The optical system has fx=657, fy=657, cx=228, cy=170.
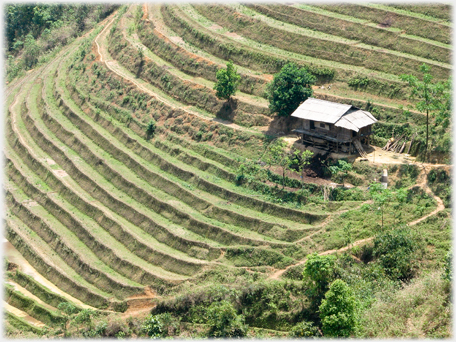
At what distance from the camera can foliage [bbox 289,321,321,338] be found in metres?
39.9

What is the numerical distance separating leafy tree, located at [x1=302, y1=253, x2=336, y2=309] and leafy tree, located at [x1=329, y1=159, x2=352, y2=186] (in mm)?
8824

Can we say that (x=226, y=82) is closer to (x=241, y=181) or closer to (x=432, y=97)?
(x=241, y=181)

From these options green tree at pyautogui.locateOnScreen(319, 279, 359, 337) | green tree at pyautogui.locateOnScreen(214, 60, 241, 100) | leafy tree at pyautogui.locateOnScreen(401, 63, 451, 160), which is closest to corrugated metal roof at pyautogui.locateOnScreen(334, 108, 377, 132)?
leafy tree at pyautogui.locateOnScreen(401, 63, 451, 160)

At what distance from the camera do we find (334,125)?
5059 centimetres

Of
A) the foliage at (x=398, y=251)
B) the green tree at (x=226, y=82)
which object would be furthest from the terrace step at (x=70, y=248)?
the green tree at (x=226, y=82)

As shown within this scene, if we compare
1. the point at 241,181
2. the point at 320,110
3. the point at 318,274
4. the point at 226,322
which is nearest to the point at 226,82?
the point at 241,181

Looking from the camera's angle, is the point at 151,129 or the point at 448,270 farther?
the point at 151,129

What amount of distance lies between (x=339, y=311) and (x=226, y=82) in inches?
1068

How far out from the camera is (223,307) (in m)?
40.8

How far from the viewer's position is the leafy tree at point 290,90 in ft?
178

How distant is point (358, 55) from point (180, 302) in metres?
28.9

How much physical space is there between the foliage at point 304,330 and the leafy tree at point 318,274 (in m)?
1.56

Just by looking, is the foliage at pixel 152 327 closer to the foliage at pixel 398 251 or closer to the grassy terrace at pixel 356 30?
the foliage at pixel 398 251

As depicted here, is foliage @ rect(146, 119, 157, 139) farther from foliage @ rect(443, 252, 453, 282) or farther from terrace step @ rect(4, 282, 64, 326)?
foliage @ rect(443, 252, 453, 282)
